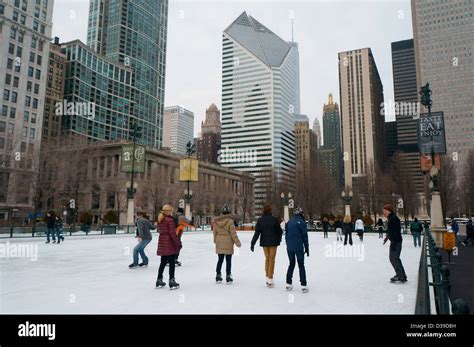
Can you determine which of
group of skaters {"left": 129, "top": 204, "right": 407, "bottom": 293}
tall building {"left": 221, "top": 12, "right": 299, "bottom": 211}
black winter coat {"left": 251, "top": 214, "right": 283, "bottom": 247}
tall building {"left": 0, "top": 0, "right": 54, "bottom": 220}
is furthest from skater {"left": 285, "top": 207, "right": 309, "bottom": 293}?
tall building {"left": 221, "top": 12, "right": 299, "bottom": 211}

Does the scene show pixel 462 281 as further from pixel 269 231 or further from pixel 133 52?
pixel 133 52

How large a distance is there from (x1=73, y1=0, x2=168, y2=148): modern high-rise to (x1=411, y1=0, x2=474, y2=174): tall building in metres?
104

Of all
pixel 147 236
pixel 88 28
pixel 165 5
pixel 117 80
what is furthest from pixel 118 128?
pixel 147 236

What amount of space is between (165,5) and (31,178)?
14574cm

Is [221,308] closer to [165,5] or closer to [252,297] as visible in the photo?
[252,297]

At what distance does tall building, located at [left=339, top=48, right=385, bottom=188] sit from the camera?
136250 millimetres

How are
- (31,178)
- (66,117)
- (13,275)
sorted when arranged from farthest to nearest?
(66,117) < (31,178) < (13,275)

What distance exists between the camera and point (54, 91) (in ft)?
341

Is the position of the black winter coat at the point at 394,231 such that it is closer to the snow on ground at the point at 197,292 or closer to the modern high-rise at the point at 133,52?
the snow on ground at the point at 197,292

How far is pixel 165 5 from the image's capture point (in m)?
157

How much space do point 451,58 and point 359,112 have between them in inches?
1698

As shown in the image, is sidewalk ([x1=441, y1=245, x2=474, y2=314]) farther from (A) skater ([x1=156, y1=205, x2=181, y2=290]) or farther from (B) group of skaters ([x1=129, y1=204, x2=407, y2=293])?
(A) skater ([x1=156, y1=205, x2=181, y2=290])

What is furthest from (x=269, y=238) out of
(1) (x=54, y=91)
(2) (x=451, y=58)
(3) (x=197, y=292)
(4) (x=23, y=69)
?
(2) (x=451, y=58)

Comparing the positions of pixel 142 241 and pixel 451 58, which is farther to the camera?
pixel 451 58
